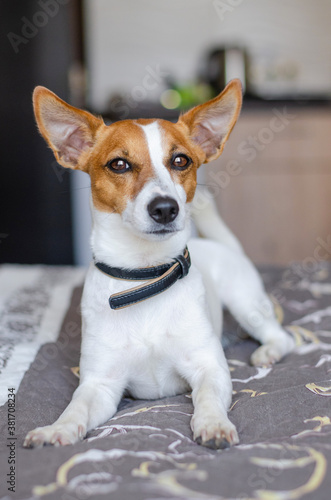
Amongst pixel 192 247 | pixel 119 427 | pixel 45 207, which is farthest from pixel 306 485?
pixel 45 207

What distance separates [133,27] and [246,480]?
490 cm

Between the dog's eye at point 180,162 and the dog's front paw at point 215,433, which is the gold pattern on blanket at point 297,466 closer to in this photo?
the dog's front paw at point 215,433

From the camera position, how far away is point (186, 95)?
459cm

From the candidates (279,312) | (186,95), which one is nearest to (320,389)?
(279,312)

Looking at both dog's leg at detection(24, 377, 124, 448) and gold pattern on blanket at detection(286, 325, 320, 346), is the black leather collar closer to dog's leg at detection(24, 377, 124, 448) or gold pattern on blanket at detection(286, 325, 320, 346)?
dog's leg at detection(24, 377, 124, 448)

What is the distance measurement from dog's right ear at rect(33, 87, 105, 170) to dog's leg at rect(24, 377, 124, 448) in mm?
656

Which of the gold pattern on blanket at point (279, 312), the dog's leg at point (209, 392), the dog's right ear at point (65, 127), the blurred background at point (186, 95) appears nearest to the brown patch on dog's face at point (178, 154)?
the dog's right ear at point (65, 127)

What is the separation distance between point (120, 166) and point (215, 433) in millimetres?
737

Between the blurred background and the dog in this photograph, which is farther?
the blurred background

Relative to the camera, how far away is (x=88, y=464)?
99 cm

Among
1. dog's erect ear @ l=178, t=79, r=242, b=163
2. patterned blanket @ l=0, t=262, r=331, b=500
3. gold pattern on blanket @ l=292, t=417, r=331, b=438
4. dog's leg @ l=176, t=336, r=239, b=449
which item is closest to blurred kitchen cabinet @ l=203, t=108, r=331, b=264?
patterned blanket @ l=0, t=262, r=331, b=500

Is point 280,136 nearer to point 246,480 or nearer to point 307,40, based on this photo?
point 307,40

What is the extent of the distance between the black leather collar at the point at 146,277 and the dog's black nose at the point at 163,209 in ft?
0.59

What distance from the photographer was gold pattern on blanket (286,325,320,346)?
2.00 m
